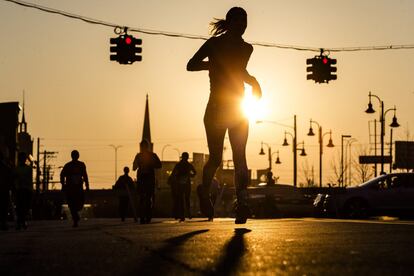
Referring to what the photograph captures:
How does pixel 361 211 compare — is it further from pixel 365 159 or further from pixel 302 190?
pixel 365 159

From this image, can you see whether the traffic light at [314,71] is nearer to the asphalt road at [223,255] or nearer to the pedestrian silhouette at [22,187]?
the pedestrian silhouette at [22,187]

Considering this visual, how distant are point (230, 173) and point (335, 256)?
490 ft

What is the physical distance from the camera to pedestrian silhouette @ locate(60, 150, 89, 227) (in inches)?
818

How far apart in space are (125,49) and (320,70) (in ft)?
26.1

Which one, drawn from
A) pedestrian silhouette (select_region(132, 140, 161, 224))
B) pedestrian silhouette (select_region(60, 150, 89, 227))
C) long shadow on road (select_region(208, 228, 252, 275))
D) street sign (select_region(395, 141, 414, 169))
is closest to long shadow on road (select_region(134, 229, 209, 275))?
long shadow on road (select_region(208, 228, 252, 275))

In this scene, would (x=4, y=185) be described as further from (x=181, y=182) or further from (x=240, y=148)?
(x=240, y=148)

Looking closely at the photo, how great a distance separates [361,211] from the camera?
3756 cm

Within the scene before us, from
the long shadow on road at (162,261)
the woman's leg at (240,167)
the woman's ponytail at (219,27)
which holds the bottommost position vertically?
the long shadow on road at (162,261)

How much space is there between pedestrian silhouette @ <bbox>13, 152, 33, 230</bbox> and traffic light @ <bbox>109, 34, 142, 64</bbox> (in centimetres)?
1240

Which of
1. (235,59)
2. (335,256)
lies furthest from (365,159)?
(335,256)

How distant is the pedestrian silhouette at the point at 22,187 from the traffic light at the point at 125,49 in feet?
40.7

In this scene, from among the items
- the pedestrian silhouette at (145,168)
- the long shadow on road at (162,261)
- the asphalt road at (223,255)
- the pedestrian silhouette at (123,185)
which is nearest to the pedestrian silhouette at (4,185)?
the pedestrian silhouette at (145,168)

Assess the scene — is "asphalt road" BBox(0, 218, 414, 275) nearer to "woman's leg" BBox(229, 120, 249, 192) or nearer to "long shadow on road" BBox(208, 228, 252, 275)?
"long shadow on road" BBox(208, 228, 252, 275)

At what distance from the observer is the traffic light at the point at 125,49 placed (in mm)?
34125
